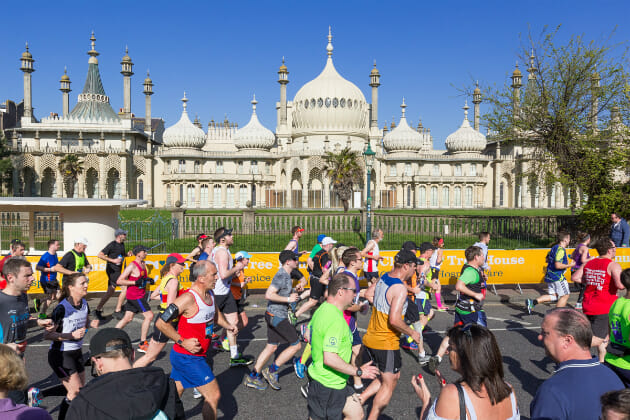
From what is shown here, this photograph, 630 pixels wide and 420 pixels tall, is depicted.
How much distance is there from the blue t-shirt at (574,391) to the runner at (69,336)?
4.71 m

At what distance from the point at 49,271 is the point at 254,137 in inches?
1628

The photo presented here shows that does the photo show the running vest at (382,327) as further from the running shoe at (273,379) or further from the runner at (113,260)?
the runner at (113,260)

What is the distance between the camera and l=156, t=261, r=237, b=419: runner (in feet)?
15.7

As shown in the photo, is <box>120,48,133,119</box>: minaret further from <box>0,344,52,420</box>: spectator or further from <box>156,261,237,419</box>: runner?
<box>0,344,52,420</box>: spectator

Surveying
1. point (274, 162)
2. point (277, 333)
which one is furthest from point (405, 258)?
point (274, 162)

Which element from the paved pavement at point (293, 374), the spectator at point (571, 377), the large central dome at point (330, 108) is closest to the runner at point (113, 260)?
the paved pavement at point (293, 374)

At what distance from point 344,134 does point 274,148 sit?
8011 mm

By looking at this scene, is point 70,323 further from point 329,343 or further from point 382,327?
point 382,327

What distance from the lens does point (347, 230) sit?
2469 centimetres

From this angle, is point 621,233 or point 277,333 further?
point 621,233

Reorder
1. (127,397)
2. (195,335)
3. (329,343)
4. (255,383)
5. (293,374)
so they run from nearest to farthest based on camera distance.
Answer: (127,397) → (329,343) → (195,335) → (255,383) → (293,374)

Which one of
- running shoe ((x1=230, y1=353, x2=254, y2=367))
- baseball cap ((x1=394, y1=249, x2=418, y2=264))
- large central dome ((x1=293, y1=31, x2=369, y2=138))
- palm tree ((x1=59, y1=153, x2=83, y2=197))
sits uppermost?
large central dome ((x1=293, y1=31, x2=369, y2=138))

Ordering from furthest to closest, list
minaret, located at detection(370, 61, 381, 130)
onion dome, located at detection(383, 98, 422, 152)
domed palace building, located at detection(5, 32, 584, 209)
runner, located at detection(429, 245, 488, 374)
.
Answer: minaret, located at detection(370, 61, 381, 130) → onion dome, located at detection(383, 98, 422, 152) → domed palace building, located at detection(5, 32, 584, 209) → runner, located at detection(429, 245, 488, 374)

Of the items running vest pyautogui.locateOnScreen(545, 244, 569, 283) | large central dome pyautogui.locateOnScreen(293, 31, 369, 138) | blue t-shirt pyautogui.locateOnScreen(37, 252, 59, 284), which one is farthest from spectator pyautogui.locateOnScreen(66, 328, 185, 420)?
large central dome pyautogui.locateOnScreen(293, 31, 369, 138)
